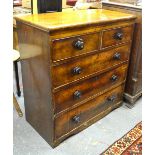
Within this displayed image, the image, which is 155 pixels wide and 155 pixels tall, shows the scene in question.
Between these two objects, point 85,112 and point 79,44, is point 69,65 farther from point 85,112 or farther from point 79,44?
point 85,112

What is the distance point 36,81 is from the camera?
1.52m

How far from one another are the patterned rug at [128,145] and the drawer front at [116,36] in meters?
0.80

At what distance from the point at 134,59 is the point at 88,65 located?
62 centimetres

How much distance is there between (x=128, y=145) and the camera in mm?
1705

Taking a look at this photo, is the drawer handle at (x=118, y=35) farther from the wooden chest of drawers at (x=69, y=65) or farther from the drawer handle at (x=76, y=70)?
the drawer handle at (x=76, y=70)

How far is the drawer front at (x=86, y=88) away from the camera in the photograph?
1.49m

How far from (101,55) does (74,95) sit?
1.24 ft

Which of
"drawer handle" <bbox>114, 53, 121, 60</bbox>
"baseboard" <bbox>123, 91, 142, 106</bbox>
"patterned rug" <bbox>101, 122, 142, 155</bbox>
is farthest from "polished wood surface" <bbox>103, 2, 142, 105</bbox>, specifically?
"patterned rug" <bbox>101, 122, 142, 155</bbox>

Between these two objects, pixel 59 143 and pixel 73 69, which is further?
pixel 59 143

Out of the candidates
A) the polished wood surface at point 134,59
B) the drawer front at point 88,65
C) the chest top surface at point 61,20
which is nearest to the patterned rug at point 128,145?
the polished wood surface at point 134,59

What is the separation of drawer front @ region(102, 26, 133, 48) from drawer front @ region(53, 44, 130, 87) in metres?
0.06

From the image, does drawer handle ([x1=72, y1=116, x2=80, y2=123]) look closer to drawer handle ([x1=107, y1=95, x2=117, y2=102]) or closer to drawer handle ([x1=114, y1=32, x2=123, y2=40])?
drawer handle ([x1=107, y1=95, x2=117, y2=102])
